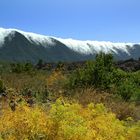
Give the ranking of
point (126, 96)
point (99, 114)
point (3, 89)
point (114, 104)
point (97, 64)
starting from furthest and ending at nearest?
point (97, 64) → point (126, 96) → point (3, 89) → point (114, 104) → point (99, 114)

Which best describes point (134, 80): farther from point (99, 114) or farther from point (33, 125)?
point (33, 125)

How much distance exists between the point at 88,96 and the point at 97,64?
761 cm

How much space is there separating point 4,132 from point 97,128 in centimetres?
175

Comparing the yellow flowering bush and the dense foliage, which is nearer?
the yellow flowering bush

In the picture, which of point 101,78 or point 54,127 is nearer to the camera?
point 54,127

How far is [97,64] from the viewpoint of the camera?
26047 millimetres

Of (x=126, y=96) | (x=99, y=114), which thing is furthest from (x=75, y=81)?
(x=99, y=114)

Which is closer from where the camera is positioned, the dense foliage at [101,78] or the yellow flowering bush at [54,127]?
the yellow flowering bush at [54,127]

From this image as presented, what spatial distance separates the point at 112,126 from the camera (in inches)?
360

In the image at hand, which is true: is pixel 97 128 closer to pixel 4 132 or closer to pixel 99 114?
pixel 99 114

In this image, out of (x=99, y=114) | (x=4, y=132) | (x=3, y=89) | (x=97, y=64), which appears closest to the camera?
(x=4, y=132)

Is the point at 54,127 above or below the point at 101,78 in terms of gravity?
below

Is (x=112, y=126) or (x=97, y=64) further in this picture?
(x=97, y=64)

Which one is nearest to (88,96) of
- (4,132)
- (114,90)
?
(114,90)
